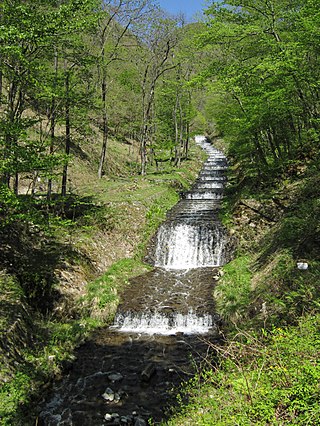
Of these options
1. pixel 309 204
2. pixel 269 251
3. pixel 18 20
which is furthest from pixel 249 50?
pixel 18 20

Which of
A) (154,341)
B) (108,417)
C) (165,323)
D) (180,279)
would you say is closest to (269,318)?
(154,341)

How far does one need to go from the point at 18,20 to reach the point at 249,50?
37.1 feet

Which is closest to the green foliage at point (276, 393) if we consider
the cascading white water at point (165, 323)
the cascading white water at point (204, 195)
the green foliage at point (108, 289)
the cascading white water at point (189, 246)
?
the cascading white water at point (165, 323)

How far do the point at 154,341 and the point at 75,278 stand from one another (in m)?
4.55

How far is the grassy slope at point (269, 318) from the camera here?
4.96 m

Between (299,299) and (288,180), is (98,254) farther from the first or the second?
(288,180)

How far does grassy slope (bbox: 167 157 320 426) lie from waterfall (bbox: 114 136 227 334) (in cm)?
97

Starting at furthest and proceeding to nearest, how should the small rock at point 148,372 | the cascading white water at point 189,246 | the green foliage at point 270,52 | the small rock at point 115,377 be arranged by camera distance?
the cascading white water at point 189,246
the green foliage at point 270,52
the small rock at point 115,377
the small rock at point 148,372

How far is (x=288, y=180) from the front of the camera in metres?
18.6

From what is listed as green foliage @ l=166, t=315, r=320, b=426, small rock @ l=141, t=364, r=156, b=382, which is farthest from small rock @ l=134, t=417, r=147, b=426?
small rock @ l=141, t=364, r=156, b=382

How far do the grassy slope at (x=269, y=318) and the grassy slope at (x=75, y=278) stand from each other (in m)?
4.21

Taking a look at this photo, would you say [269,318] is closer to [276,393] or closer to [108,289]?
[276,393]

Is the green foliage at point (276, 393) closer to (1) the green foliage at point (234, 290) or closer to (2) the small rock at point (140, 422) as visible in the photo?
(2) the small rock at point (140, 422)

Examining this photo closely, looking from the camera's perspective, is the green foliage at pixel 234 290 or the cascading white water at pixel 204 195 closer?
the green foliage at pixel 234 290
